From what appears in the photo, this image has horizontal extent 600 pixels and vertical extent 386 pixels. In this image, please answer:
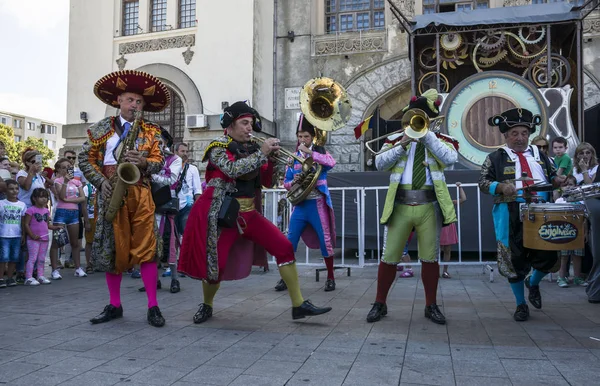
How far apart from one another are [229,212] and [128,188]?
0.96 metres

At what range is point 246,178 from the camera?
14.5ft

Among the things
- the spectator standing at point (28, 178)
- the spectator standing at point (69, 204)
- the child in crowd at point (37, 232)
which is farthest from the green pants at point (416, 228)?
the spectator standing at point (28, 178)

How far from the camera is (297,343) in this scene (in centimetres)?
368

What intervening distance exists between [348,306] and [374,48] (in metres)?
10.4

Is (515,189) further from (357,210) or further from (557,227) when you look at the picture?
(357,210)

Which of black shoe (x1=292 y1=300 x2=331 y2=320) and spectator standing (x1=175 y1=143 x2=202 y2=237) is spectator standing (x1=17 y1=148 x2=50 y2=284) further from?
black shoe (x1=292 y1=300 x2=331 y2=320)

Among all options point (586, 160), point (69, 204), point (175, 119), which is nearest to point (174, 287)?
point (69, 204)

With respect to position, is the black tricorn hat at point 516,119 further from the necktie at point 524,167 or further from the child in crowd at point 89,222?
the child in crowd at point 89,222

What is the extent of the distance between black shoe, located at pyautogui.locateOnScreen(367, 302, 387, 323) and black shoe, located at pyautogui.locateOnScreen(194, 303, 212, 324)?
146cm

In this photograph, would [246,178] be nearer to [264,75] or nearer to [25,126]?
[264,75]

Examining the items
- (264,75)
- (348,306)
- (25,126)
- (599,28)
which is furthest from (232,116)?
(25,126)

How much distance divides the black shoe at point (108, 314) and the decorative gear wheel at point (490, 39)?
30.1 ft

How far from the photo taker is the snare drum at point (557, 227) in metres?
4.05

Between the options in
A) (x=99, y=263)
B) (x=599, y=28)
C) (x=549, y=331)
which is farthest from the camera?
(x=599, y=28)
